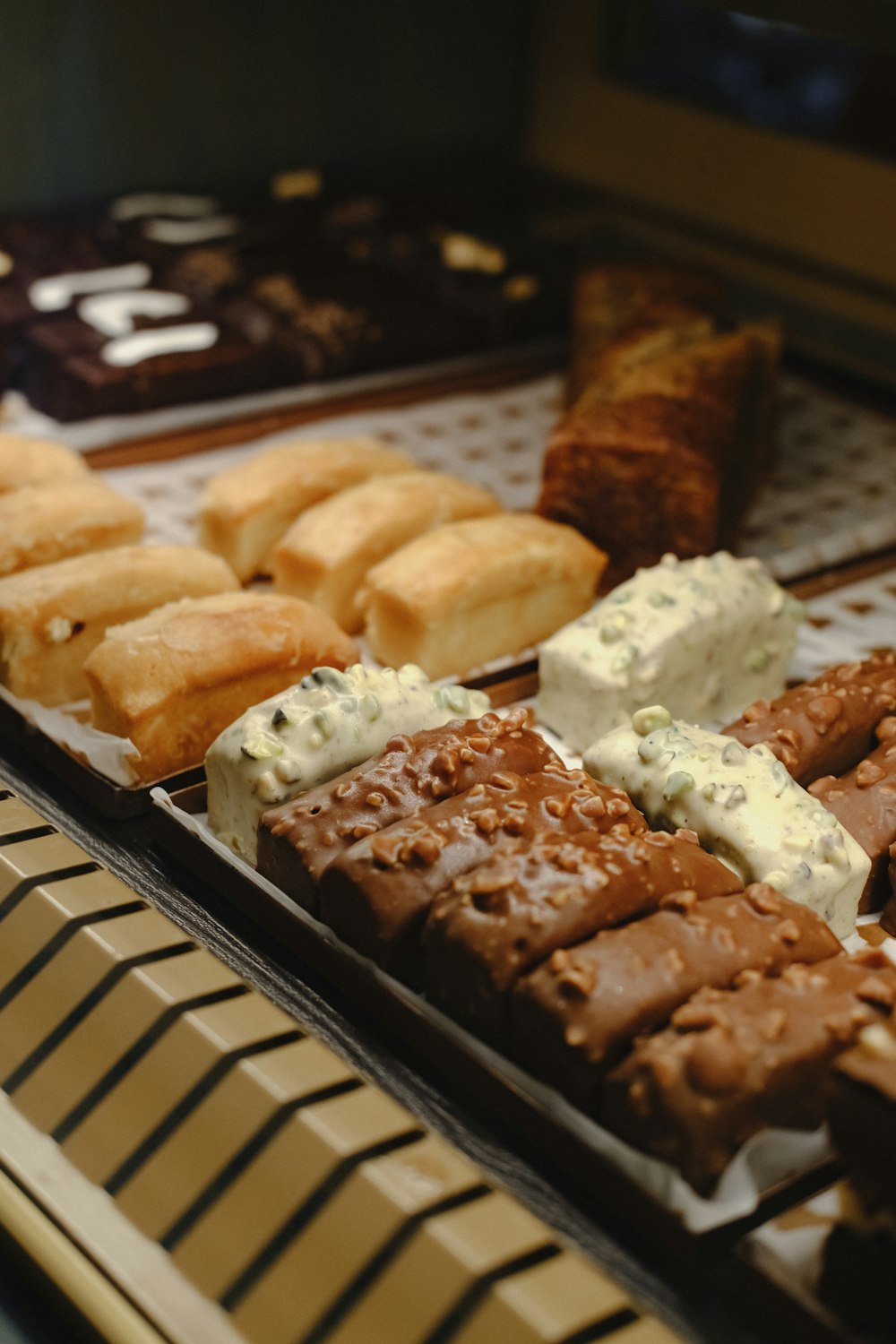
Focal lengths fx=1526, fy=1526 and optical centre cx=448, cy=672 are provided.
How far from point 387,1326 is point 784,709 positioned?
1339 millimetres

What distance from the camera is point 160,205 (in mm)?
5055

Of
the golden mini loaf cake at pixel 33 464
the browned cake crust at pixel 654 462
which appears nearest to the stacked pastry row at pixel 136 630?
the golden mini loaf cake at pixel 33 464

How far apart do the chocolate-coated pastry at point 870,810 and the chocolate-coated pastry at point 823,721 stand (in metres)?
0.07

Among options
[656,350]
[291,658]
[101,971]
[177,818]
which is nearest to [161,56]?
[656,350]

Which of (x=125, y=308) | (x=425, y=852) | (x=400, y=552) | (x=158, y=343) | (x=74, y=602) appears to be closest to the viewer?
(x=425, y=852)

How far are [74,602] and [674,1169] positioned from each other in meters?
1.70

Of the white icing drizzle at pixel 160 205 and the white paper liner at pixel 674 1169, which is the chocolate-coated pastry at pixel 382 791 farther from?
the white icing drizzle at pixel 160 205

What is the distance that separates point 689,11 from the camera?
4.99m

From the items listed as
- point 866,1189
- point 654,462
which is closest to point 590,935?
point 866,1189

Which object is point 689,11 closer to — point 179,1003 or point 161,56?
point 161,56

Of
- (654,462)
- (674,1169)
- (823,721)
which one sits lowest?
(674,1169)

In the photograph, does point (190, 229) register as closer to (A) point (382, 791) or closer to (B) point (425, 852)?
(A) point (382, 791)

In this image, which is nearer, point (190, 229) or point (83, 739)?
point (83, 739)

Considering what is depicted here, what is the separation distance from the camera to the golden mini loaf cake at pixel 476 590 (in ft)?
10.1
